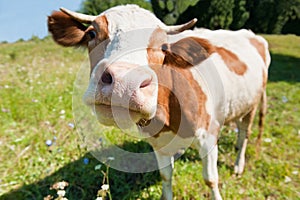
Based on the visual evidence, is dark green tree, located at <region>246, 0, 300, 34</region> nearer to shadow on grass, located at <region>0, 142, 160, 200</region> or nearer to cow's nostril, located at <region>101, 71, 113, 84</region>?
shadow on grass, located at <region>0, 142, 160, 200</region>

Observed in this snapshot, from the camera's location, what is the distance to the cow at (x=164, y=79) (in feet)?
5.24

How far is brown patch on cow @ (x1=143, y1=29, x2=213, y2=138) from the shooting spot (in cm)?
222

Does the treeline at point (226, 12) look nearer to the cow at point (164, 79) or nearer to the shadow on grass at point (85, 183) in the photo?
the cow at point (164, 79)

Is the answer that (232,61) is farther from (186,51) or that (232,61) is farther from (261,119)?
(261,119)

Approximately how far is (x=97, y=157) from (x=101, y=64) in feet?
5.89

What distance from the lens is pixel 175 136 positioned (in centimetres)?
241

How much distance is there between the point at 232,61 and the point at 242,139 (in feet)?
3.54

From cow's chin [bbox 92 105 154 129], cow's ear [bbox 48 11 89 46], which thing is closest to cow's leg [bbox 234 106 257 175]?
cow's chin [bbox 92 105 154 129]

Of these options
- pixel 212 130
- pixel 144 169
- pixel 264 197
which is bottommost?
pixel 264 197

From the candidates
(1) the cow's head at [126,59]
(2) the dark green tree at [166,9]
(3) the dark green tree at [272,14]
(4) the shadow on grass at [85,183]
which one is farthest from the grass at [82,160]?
(3) the dark green tree at [272,14]

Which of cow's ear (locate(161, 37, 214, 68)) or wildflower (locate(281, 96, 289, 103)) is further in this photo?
wildflower (locate(281, 96, 289, 103))

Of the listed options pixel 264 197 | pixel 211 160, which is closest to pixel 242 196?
pixel 264 197

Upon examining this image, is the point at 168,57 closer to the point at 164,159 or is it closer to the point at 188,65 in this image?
the point at 188,65

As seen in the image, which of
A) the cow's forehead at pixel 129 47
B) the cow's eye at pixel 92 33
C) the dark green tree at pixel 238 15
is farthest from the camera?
the dark green tree at pixel 238 15
